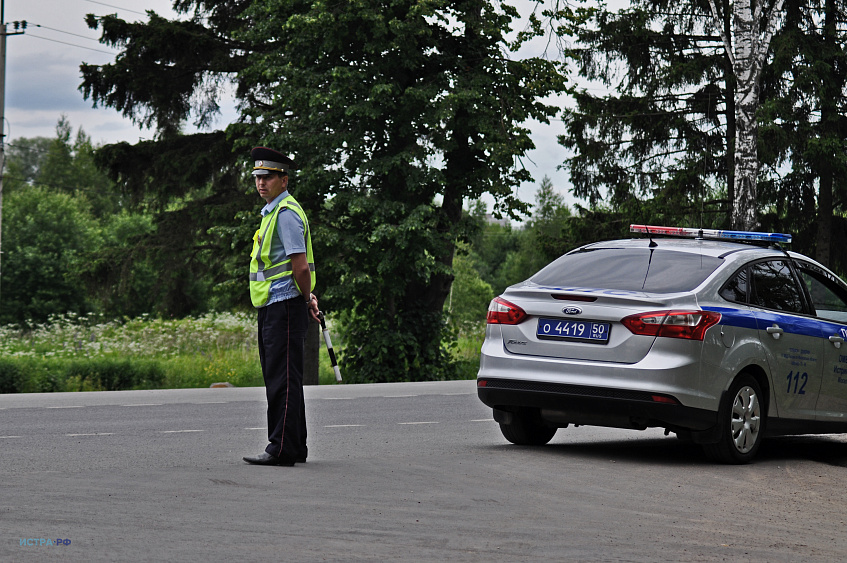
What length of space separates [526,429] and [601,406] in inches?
48.3

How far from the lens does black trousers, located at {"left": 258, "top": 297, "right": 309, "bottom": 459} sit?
23.8 feet

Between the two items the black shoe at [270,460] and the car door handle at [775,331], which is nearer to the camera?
the black shoe at [270,460]

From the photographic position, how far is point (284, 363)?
23.9ft

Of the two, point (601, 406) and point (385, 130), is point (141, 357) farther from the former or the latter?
point (601, 406)

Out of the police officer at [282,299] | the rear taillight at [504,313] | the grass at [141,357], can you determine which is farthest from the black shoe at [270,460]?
the grass at [141,357]

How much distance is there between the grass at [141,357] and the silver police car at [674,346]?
1111 cm

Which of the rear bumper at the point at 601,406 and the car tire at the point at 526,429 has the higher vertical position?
the rear bumper at the point at 601,406

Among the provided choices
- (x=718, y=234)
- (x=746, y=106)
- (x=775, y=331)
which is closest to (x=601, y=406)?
(x=775, y=331)

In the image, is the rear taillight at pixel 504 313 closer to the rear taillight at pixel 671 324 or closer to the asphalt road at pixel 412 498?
the rear taillight at pixel 671 324

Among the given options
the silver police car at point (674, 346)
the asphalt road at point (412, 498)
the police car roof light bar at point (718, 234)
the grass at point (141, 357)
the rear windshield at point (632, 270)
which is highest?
the police car roof light bar at point (718, 234)

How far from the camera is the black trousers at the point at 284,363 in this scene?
7.27 metres

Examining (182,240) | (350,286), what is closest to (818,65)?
(350,286)

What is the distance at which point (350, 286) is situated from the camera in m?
22.1

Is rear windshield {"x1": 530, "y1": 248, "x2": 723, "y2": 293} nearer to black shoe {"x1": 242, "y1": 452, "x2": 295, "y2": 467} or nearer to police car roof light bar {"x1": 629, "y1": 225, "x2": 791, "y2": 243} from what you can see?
police car roof light bar {"x1": 629, "y1": 225, "x2": 791, "y2": 243}
